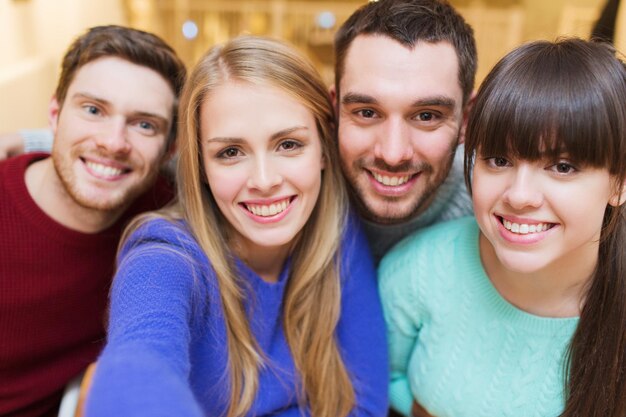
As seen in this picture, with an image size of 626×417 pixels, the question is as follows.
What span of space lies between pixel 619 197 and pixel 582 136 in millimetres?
171

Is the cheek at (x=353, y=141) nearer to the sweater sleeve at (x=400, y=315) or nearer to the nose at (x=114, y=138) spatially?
the sweater sleeve at (x=400, y=315)

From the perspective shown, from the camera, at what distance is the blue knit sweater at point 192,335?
2.34 ft

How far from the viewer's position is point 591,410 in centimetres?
109

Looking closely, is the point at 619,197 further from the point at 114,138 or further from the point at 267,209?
the point at 114,138

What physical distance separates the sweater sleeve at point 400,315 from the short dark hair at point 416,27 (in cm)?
41

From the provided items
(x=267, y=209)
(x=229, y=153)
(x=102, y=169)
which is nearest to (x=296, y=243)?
(x=267, y=209)

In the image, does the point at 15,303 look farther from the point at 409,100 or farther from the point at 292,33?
the point at 292,33

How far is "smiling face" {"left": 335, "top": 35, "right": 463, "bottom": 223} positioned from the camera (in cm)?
125

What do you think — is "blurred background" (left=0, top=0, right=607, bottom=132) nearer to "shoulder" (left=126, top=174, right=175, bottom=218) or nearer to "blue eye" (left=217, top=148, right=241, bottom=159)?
"shoulder" (left=126, top=174, right=175, bottom=218)

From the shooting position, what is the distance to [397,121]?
1.27m

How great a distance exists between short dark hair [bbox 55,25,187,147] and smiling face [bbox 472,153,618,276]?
0.79 metres

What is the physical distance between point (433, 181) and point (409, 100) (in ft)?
0.67

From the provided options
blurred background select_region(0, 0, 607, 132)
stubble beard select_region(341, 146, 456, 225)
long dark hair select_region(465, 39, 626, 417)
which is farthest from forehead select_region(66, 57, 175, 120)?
blurred background select_region(0, 0, 607, 132)

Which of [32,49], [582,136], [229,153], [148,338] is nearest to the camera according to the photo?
[148,338]
